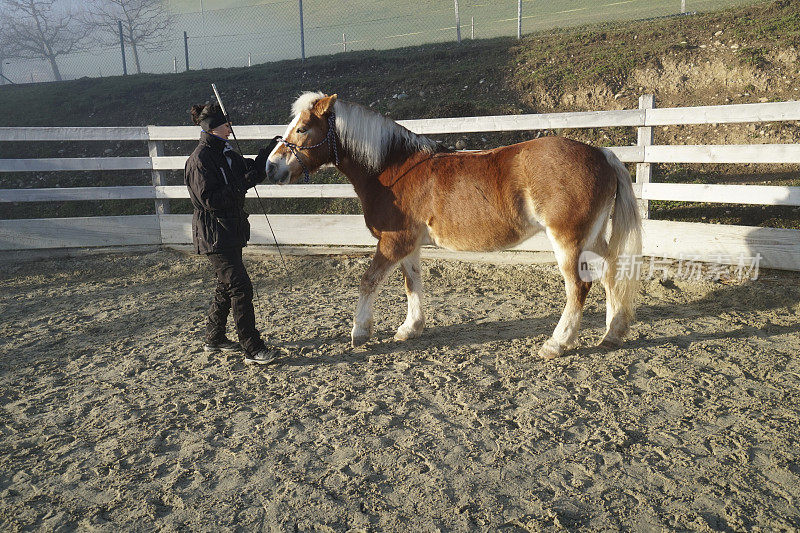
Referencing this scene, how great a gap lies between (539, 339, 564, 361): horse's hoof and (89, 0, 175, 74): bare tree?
75.3 feet

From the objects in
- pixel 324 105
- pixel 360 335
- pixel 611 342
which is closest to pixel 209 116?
pixel 324 105

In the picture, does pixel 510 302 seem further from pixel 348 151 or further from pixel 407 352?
pixel 348 151

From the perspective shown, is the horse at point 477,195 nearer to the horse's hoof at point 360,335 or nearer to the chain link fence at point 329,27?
the horse's hoof at point 360,335

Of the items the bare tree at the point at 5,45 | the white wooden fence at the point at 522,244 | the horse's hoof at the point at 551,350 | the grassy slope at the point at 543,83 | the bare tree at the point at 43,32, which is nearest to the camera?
the horse's hoof at the point at 551,350

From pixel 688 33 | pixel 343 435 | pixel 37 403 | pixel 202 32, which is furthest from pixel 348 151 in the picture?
pixel 202 32

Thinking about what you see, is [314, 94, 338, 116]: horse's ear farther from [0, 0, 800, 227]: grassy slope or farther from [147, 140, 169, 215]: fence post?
[0, 0, 800, 227]: grassy slope

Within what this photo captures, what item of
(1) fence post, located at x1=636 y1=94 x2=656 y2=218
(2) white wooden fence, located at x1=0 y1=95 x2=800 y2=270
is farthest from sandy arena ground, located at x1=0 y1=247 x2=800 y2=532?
(1) fence post, located at x1=636 y1=94 x2=656 y2=218

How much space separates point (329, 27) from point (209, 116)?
18550 millimetres

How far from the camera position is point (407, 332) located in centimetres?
445

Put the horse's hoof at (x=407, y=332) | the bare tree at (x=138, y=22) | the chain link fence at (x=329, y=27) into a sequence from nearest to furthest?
the horse's hoof at (x=407, y=332), the chain link fence at (x=329, y=27), the bare tree at (x=138, y=22)

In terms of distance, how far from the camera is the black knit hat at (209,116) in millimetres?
3883

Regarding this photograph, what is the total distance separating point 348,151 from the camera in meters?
4.26

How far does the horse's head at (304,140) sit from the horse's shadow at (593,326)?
1381 millimetres

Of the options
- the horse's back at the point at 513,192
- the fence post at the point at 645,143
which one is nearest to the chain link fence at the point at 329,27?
the fence post at the point at 645,143
